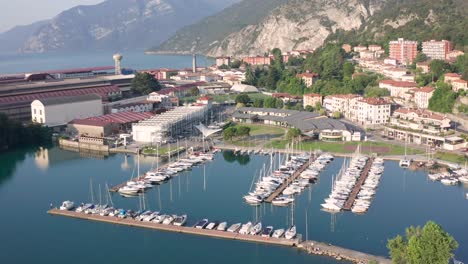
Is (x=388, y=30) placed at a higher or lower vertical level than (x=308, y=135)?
higher

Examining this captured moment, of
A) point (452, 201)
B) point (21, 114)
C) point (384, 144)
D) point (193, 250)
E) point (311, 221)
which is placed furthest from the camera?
point (21, 114)

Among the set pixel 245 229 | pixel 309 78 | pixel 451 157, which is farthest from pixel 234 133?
pixel 309 78

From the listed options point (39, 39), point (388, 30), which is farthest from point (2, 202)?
point (39, 39)

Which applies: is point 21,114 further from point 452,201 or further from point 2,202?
point 452,201

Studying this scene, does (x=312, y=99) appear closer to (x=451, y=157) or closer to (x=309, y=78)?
(x=309, y=78)

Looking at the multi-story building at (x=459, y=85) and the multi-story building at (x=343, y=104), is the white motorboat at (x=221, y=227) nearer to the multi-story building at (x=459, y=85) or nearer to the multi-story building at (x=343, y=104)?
the multi-story building at (x=343, y=104)

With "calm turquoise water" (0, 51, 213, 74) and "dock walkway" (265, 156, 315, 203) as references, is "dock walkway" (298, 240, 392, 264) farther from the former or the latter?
"calm turquoise water" (0, 51, 213, 74)
